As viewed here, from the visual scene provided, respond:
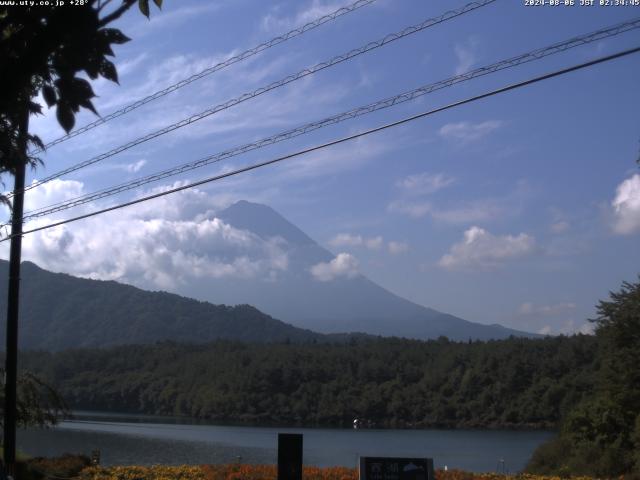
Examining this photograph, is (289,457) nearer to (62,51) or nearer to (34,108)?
(34,108)

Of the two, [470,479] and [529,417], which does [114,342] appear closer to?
[529,417]

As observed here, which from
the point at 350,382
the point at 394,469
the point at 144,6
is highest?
the point at 144,6

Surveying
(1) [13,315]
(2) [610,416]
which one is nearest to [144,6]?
(1) [13,315]

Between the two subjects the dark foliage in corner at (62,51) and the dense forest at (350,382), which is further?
the dense forest at (350,382)

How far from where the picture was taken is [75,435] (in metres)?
42.9

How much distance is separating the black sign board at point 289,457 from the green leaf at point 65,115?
772cm

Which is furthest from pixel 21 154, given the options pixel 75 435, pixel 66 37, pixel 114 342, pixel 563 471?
pixel 114 342

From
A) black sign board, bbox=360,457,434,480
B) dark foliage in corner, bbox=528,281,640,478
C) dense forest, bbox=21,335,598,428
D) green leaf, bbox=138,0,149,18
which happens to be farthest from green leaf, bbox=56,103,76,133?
dense forest, bbox=21,335,598,428

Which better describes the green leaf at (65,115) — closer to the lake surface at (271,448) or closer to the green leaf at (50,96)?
the green leaf at (50,96)

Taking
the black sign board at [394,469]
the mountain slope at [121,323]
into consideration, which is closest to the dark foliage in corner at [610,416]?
the black sign board at [394,469]

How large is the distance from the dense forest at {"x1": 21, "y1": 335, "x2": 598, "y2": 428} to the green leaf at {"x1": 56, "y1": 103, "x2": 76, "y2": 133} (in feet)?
161

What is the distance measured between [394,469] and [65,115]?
312 inches

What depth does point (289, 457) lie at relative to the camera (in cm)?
1135

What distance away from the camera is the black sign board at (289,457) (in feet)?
37.1
